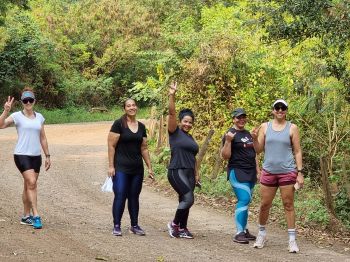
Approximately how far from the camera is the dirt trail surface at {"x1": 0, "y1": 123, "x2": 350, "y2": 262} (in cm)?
792

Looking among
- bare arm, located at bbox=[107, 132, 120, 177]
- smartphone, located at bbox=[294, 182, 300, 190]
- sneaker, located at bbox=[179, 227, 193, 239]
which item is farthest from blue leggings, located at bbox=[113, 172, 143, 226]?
smartphone, located at bbox=[294, 182, 300, 190]

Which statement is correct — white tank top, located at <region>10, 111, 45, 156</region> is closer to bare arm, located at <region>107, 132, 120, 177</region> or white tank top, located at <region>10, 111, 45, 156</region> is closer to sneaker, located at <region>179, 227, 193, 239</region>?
bare arm, located at <region>107, 132, 120, 177</region>

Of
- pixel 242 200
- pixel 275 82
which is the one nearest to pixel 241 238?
pixel 242 200

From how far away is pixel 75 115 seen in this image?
3797cm

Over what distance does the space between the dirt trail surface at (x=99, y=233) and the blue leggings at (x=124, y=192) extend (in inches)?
12.7

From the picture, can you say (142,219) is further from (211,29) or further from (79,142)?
(79,142)

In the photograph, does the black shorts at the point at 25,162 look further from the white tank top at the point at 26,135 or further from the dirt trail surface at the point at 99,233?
the dirt trail surface at the point at 99,233

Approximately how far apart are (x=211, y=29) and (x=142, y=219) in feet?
25.4

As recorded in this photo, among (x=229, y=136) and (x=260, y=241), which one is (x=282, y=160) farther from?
Result: (x=260, y=241)

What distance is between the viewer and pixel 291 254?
8383 mm

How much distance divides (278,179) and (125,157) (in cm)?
208

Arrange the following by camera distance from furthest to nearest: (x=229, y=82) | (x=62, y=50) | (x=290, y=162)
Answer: (x=62, y=50) → (x=229, y=82) → (x=290, y=162)

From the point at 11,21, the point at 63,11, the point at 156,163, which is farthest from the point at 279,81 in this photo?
the point at 63,11

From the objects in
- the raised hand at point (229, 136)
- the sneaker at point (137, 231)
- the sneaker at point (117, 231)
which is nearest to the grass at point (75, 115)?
the sneaker at point (137, 231)
